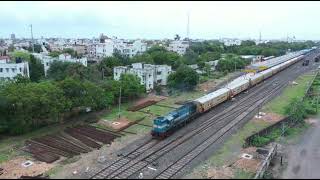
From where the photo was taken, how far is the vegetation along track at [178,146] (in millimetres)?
23534

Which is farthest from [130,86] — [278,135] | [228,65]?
[228,65]

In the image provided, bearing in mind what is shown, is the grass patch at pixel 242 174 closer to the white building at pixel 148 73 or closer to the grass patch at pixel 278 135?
the grass patch at pixel 278 135

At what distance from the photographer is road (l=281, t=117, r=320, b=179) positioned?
22297 mm

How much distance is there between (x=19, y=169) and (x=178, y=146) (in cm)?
1320

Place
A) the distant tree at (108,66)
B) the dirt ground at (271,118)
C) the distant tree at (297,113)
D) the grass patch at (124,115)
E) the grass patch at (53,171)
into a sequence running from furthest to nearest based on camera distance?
the distant tree at (108,66) < the grass patch at (124,115) < the dirt ground at (271,118) < the distant tree at (297,113) < the grass patch at (53,171)

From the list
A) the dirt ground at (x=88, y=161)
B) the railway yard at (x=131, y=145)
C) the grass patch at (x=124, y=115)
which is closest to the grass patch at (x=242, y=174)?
the railway yard at (x=131, y=145)

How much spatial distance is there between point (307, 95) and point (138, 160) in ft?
117

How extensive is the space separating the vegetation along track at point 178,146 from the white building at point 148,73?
651 inches

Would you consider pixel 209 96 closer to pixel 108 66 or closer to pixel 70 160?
pixel 70 160

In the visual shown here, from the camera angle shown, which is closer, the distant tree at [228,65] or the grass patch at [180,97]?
the grass patch at [180,97]

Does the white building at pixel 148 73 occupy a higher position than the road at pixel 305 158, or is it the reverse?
the white building at pixel 148 73

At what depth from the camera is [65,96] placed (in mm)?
36156

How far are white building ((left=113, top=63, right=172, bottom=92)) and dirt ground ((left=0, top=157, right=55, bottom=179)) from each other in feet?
98.4

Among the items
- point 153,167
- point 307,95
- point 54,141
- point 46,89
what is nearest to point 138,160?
point 153,167
